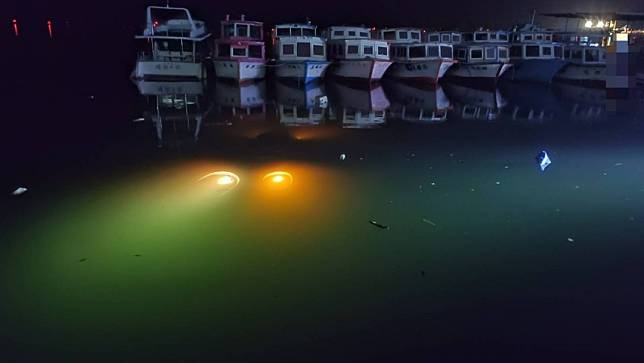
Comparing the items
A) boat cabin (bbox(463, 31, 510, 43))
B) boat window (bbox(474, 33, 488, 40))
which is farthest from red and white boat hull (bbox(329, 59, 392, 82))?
boat window (bbox(474, 33, 488, 40))

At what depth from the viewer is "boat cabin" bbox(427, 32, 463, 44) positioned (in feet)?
109

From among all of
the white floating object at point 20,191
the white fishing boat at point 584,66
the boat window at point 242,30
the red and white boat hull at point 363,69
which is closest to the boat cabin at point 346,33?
the red and white boat hull at point 363,69

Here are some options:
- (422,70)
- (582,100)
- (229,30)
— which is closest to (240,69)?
(229,30)

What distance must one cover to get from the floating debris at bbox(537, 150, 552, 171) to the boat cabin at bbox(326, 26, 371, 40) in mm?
21154

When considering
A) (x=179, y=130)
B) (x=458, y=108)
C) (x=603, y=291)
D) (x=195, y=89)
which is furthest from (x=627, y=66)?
(x=603, y=291)

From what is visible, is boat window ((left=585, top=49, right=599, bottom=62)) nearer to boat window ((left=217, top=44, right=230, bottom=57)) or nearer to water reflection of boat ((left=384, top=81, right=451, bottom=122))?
water reflection of boat ((left=384, top=81, right=451, bottom=122))

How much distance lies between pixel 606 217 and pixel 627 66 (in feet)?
87.7

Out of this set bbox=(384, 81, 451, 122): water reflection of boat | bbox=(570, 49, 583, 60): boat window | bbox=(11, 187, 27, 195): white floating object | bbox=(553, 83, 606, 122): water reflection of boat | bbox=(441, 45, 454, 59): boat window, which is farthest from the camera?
bbox=(570, 49, 583, 60): boat window

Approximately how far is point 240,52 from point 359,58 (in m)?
6.55

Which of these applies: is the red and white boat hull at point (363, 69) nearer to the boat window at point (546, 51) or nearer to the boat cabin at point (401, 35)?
the boat cabin at point (401, 35)

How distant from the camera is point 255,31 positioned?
26.5m

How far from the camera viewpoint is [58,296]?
445 centimetres

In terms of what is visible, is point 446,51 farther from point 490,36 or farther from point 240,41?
point 240,41

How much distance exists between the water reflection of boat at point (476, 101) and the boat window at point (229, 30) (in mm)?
12305
